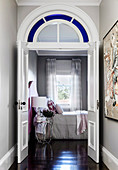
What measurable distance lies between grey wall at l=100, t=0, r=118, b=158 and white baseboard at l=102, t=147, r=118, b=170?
0.06m

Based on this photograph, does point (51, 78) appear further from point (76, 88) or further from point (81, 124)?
point (81, 124)

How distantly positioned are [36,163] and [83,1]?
124 inches

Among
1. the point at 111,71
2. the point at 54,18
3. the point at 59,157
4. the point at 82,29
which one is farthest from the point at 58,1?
the point at 59,157

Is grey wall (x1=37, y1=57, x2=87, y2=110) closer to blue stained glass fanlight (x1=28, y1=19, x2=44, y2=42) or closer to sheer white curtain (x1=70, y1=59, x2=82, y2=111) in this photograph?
sheer white curtain (x1=70, y1=59, x2=82, y2=111)

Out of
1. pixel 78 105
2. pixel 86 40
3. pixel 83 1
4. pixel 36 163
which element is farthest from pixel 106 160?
pixel 78 105

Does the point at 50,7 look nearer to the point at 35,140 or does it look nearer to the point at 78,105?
the point at 35,140

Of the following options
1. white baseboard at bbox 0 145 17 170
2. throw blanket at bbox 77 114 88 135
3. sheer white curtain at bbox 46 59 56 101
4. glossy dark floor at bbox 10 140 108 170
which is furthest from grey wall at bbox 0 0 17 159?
sheer white curtain at bbox 46 59 56 101

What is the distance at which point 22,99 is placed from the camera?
4.34 m

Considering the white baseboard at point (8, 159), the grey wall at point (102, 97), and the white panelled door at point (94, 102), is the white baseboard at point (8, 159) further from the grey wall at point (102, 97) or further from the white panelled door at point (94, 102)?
the grey wall at point (102, 97)

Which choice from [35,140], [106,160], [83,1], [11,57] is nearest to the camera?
[106,160]

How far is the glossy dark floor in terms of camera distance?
3.87 meters

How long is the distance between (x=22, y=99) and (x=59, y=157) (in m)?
1.30

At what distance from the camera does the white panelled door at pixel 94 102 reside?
426cm

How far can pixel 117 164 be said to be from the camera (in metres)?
3.26
